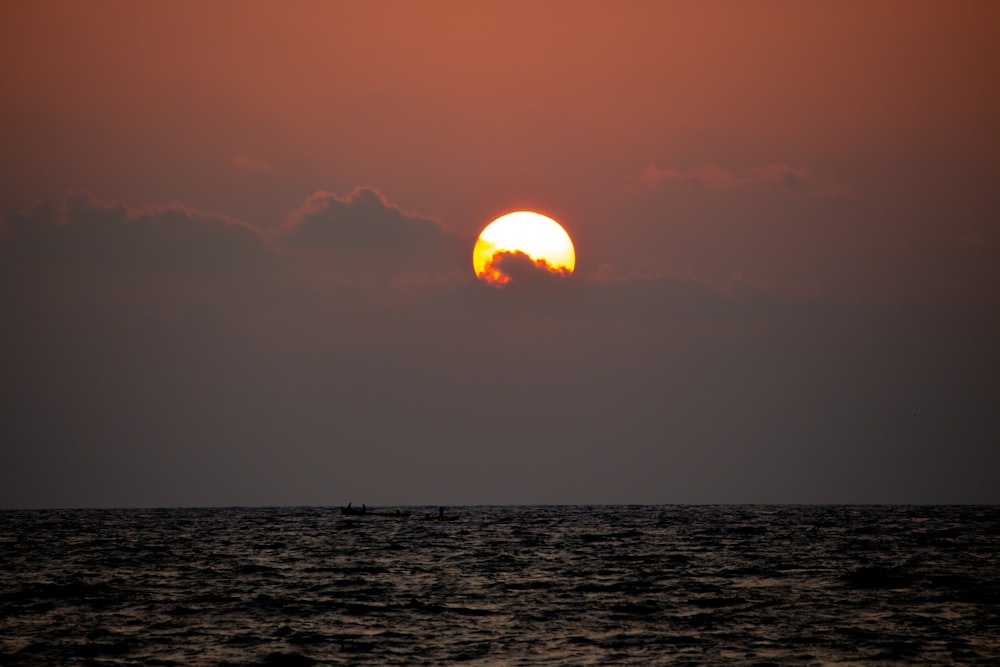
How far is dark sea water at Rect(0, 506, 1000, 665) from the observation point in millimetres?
35500

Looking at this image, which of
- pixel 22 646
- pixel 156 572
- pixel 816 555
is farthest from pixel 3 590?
pixel 816 555

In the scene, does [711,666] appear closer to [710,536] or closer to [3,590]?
[3,590]

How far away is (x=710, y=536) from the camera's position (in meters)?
97.2

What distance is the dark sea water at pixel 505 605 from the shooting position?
3550 cm

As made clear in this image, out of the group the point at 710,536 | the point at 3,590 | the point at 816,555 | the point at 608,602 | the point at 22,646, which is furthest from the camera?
the point at 710,536

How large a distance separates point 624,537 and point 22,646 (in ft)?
222

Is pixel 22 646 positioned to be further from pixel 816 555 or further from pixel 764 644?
pixel 816 555

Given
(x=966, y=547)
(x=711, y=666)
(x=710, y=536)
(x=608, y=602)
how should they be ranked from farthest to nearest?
(x=710, y=536) → (x=966, y=547) → (x=608, y=602) → (x=711, y=666)

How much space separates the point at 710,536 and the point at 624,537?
304 inches

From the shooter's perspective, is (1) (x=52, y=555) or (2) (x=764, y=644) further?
(1) (x=52, y=555)

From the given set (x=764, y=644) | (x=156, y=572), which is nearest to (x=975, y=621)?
(x=764, y=644)

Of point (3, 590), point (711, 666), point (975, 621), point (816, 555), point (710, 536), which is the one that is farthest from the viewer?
point (710, 536)

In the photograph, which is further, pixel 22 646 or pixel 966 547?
pixel 966 547

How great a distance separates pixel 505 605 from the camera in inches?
1813
